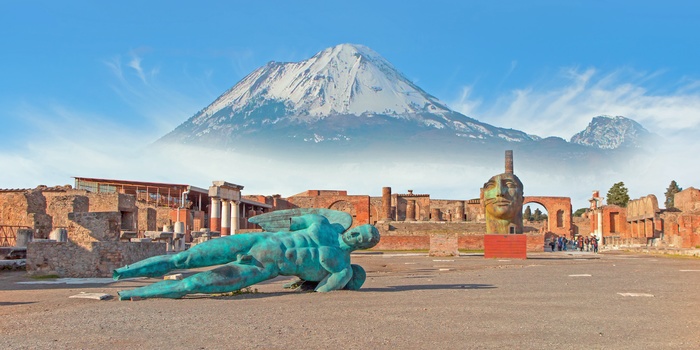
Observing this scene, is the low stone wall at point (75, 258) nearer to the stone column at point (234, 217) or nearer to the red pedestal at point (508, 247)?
the red pedestal at point (508, 247)

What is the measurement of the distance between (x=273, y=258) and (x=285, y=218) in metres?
1.10

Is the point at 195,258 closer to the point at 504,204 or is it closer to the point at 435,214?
the point at 504,204

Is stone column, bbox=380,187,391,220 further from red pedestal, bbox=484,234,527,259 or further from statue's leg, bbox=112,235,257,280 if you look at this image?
statue's leg, bbox=112,235,257,280

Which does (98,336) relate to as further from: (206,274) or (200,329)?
(206,274)

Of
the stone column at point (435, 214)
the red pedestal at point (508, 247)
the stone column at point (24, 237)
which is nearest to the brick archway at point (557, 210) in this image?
the stone column at point (435, 214)

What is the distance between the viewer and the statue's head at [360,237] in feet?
36.4

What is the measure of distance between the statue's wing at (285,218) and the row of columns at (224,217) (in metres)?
28.6

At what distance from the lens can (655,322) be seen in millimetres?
7629

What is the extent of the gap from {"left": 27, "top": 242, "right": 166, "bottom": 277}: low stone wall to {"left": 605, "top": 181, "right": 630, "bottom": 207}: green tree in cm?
7180

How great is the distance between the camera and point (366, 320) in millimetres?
7555

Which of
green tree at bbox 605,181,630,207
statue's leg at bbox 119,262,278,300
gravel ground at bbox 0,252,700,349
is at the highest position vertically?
green tree at bbox 605,181,630,207

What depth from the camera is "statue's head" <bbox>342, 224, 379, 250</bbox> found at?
36.4 ft

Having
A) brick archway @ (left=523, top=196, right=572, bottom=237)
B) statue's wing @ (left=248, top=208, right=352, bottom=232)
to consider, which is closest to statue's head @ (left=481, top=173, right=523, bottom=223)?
statue's wing @ (left=248, top=208, right=352, bottom=232)

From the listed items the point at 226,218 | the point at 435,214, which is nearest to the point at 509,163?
the point at 435,214
